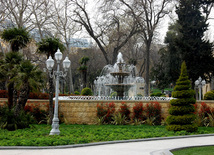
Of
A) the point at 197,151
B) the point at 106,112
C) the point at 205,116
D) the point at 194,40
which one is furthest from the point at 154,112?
the point at 194,40

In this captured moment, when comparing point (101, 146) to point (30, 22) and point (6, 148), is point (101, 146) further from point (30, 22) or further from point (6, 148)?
point (30, 22)

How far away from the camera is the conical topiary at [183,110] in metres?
13.0

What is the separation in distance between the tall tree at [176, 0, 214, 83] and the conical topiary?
646 inches

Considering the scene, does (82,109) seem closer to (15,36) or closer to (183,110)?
(15,36)

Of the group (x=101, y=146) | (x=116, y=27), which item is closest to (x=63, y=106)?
(x=101, y=146)

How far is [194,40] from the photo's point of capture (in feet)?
99.8

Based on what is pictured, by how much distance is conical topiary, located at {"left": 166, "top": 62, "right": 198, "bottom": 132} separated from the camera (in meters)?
13.0

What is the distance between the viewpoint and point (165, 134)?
12297 millimetres

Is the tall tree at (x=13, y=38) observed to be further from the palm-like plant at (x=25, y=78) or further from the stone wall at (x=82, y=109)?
the stone wall at (x=82, y=109)

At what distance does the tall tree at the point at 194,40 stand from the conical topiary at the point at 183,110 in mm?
16412

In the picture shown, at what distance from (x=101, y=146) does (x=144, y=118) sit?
29.0 ft

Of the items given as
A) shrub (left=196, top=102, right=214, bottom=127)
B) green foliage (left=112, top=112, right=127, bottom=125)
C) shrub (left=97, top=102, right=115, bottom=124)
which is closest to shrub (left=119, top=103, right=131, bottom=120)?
green foliage (left=112, top=112, right=127, bottom=125)

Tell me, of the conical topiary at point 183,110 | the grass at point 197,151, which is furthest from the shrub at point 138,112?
the grass at point 197,151

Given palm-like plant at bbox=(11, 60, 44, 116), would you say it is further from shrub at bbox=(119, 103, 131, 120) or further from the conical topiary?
the conical topiary
